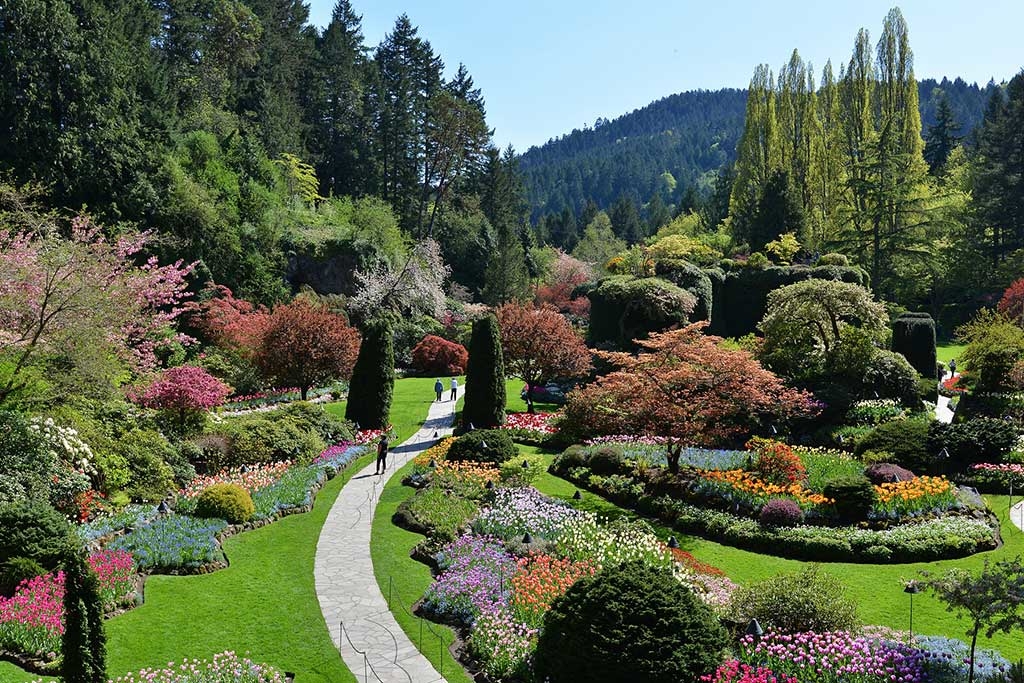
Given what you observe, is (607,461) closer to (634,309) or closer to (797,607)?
(797,607)

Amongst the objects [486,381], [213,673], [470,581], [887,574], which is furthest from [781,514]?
[486,381]

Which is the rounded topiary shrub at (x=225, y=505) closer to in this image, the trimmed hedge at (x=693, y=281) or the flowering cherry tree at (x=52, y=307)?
the flowering cherry tree at (x=52, y=307)

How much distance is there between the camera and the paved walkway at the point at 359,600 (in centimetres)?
1047

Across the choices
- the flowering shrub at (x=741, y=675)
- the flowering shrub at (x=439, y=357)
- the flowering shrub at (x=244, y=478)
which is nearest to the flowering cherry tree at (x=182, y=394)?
the flowering shrub at (x=244, y=478)

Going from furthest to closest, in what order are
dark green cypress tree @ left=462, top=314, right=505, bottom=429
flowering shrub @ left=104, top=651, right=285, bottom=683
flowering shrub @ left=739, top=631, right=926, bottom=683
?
dark green cypress tree @ left=462, top=314, right=505, bottom=429, flowering shrub @ left=104, top=651, right=285, bottom=683, flowering shrub @ left=739, top=631, right=926, bottom=683

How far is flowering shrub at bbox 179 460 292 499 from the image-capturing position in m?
18.7

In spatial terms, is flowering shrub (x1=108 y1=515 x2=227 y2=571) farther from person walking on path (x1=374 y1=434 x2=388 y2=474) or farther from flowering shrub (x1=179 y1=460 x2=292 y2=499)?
person walking on path (x1=374 y1=434 x2=388 y2=474)

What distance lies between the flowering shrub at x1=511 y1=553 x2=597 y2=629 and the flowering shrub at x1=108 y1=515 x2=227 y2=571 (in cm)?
597

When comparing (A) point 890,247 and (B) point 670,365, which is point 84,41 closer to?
(B) point 670,365

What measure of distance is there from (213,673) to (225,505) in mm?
7216

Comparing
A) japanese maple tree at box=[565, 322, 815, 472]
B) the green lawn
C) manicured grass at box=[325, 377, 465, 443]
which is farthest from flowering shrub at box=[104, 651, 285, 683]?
manicured grass at box=[325, 377, 465, 443]

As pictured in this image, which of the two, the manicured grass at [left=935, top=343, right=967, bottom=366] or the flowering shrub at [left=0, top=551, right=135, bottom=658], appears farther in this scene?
the manicured grass at [left=935, top=343, right=967, bottom=366]

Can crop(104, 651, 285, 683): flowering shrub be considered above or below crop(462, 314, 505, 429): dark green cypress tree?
below

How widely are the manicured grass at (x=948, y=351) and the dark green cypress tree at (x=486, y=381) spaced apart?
28.5 meters
